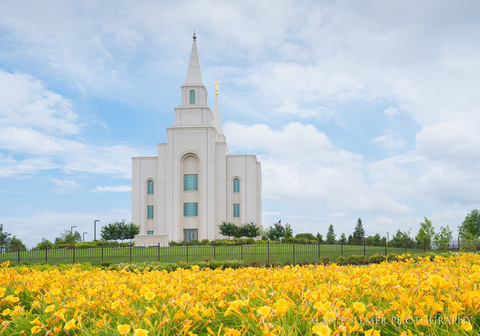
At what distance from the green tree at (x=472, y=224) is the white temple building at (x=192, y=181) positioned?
114 feet

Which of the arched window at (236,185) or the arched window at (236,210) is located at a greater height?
the arched window at (236,185)

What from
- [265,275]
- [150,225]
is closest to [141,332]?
[265,275]

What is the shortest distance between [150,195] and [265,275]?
45.1 meters

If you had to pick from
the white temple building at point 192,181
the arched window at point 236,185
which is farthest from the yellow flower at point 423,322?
the arched window at point 236,185

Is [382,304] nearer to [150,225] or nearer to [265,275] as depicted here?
[265,275]

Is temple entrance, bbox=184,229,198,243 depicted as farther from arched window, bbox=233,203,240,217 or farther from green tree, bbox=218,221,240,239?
arched window, bbox=233,203,240,217

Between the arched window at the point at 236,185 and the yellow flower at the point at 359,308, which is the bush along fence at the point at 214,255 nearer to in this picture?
the yellow flower at the point at 359,308

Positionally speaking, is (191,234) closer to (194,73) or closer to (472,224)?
(194,73)

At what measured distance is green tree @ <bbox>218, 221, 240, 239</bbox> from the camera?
1763 inches

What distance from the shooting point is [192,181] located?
47.7 meters

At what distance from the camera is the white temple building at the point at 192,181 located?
46.6 meters

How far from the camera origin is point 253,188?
48938 mm

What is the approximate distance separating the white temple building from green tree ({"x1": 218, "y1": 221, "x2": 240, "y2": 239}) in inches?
63.4

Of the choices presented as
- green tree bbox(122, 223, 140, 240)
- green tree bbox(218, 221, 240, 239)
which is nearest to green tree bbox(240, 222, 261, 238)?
green tree bbox(218, 221, 240, 239)
